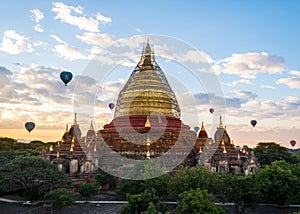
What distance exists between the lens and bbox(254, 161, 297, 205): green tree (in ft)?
86.5

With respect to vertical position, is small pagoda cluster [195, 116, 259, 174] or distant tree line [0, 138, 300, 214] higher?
small pagoda cluster [195, 116, 259, 174]

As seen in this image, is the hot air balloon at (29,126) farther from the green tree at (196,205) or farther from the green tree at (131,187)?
the green tree at (196,205)

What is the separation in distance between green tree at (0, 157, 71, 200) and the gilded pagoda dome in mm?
21793

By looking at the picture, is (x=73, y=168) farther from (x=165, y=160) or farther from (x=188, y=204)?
(x=188, y=204)

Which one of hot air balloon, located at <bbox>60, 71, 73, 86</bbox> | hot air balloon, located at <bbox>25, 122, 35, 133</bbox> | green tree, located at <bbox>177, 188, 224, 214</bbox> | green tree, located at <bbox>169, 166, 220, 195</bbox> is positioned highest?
hot air balloon, located at <bbox>60, 71, 73, 86</bbox>

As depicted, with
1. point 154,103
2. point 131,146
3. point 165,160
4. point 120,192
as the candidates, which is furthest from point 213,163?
point 120,192

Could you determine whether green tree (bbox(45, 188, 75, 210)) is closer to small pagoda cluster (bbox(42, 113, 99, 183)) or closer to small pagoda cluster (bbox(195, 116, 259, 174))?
small pagoda cluster (bbox(42, 113, 99, 183))

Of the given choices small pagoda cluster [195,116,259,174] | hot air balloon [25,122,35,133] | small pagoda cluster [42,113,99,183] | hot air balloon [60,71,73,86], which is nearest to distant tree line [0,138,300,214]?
small pagoda cluster [42,113,99,183]

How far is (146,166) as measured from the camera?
28.2 meters

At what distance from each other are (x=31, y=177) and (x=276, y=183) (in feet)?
73.1

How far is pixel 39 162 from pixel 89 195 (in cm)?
603

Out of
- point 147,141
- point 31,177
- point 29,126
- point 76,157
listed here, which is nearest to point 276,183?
point 147,141

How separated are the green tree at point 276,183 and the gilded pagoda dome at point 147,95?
83.0 ft

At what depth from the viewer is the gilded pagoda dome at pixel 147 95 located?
5184 cm
